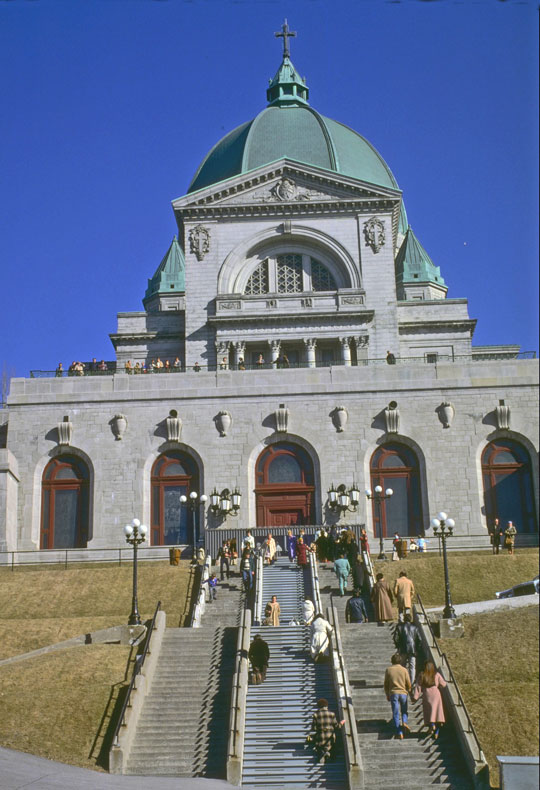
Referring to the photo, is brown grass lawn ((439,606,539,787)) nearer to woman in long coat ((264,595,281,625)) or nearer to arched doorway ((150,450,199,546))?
woman in long coat ((264,595,281,625))

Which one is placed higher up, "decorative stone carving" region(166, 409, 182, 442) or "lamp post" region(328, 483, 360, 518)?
"decorative stone carving" region(166, 409, 182, 442)

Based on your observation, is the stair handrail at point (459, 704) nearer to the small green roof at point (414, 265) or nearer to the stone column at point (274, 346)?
the stone column at point (274, 346)

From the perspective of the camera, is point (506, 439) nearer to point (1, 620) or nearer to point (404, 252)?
point (1, 620)

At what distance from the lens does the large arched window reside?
67188 millimetres

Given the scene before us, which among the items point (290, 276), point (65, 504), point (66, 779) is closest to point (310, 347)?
point (290, 276)

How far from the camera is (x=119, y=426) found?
169 ft

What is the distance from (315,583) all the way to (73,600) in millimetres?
8358

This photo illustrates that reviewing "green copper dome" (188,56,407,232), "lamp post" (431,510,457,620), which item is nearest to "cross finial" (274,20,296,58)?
"green copper dome" (188,56,407,232)

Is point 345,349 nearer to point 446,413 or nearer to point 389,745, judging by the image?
point 446,413

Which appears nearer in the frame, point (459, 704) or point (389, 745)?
point (389, 745)

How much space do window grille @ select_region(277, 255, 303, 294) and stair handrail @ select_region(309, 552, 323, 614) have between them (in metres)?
28.5

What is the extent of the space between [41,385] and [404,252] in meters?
37.5

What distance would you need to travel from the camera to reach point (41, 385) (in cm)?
5262

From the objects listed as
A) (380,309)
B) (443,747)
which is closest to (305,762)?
(443,747)
